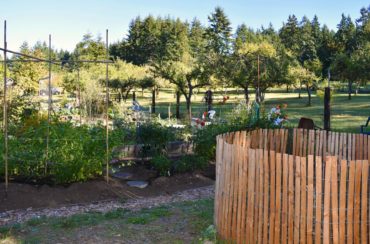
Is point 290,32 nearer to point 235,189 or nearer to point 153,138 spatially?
point 153,138

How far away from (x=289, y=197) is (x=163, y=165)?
14.2ft

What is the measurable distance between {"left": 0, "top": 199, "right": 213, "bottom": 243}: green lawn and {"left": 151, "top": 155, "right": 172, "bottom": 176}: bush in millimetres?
1951

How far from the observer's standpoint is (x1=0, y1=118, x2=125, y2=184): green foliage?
23.6 feet

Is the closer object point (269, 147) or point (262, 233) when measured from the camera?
point (262, 233)

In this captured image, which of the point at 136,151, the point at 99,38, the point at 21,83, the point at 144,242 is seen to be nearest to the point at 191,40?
the point at 99,38

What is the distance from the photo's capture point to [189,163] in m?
8.49

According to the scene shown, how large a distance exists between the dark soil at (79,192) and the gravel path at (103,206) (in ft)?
0.61

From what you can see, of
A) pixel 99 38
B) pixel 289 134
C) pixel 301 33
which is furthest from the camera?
pixel 301 33

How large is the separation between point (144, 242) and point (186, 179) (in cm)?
330

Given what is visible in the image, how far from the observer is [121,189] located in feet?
24.6

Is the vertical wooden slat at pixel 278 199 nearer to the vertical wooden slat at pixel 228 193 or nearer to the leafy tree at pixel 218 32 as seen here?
the vertical wooden slat at pixel 228 193

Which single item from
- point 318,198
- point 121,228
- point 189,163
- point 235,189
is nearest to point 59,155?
point 121,228

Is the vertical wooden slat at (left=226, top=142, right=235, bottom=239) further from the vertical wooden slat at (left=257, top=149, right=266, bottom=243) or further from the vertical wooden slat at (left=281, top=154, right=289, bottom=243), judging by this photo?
the vertical wooden slat at (left=281, top=154, right=289, bottom=243)

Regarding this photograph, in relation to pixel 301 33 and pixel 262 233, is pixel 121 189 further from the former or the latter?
pixel 301 33
